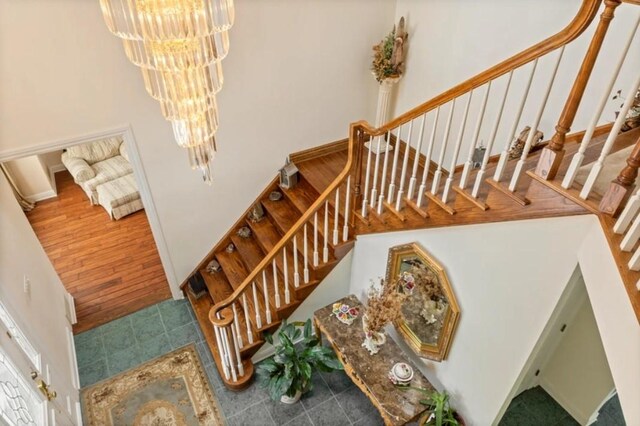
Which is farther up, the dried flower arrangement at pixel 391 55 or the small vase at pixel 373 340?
the dried flower arrangement at pixel 391 55

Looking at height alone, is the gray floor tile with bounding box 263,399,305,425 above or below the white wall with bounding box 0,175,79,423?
below

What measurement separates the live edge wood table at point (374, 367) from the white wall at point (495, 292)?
309 mm

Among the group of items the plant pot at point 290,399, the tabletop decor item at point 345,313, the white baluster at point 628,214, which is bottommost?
the plant pot at point 290,399

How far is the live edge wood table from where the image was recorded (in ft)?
10.6

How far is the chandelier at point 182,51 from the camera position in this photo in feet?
6.17

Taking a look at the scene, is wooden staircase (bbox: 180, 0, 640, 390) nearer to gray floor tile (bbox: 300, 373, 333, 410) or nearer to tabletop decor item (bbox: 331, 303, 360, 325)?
tabletop decor item (bbox: 331, 303, 360, 325)

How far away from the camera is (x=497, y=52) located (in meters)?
3.54

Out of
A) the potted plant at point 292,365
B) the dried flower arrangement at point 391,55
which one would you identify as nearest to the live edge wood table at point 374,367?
the potted plant at point 292,365

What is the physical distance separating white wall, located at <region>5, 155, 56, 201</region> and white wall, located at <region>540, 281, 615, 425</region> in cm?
723

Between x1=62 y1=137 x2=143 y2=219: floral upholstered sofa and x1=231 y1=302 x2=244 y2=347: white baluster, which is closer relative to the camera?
x1=231 y1=302 x2=244 y2=347: white baluster

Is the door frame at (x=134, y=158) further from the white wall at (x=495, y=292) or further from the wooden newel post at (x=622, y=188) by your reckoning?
the wooden newel post at (x=622, y=188)

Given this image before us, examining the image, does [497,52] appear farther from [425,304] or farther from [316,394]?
[316,394]

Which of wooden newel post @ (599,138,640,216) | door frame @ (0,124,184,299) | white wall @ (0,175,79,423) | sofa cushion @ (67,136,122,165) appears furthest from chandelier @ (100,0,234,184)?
sofa cushion @ (67,136,122,165)

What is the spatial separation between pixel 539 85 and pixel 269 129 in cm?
254
